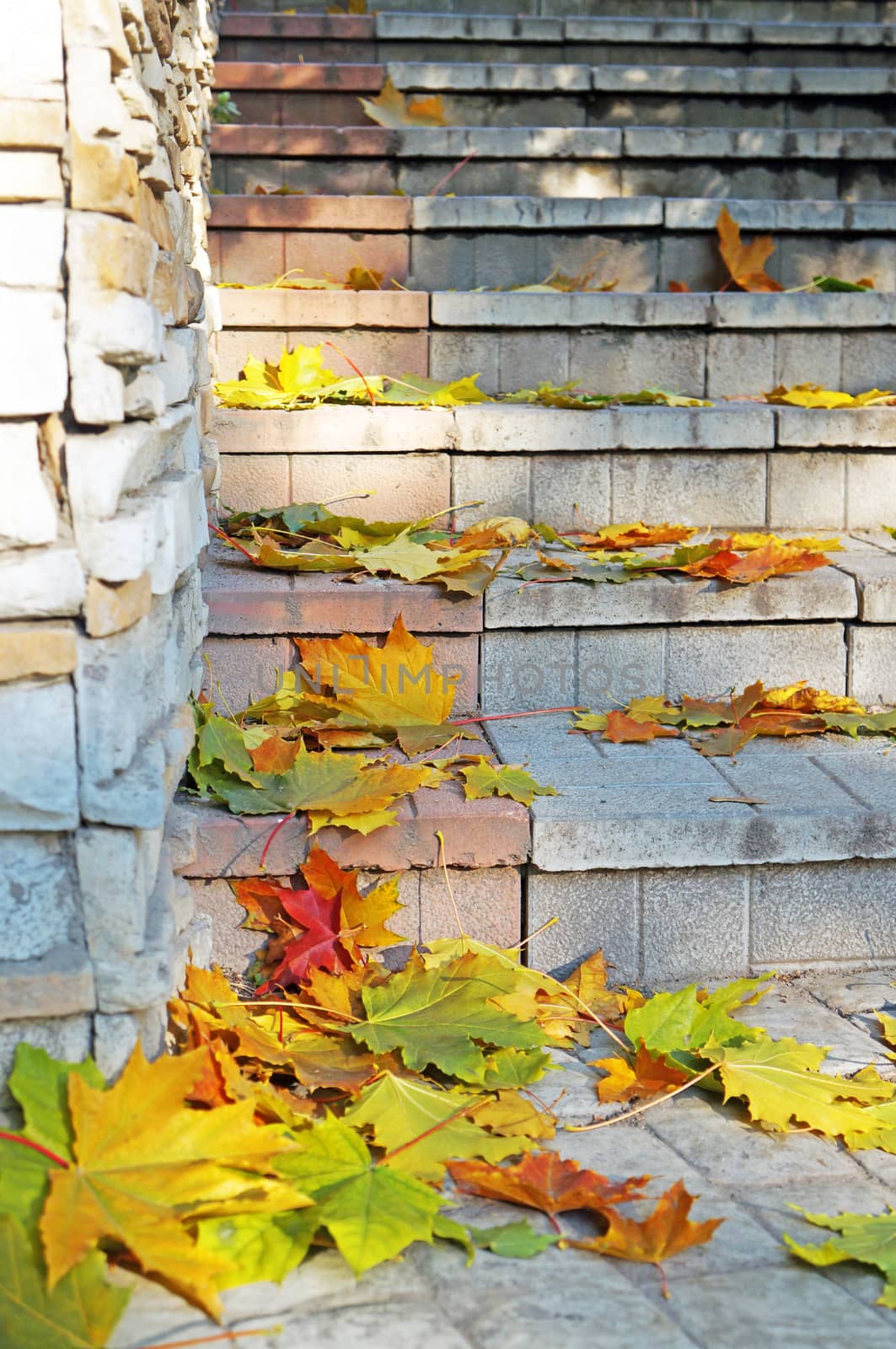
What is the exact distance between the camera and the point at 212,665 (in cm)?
269

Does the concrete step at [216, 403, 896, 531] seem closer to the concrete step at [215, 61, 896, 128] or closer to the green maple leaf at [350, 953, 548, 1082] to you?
the green maple leaf at [350, 953, 548, 1082]

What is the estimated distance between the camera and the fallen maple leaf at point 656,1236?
158 cm

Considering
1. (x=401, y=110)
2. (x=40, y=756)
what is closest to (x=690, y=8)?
(x=401, y=110)

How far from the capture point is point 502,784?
2.30 metres

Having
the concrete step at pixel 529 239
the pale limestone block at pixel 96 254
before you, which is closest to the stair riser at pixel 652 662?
the pale limestone block at pixel 96 254

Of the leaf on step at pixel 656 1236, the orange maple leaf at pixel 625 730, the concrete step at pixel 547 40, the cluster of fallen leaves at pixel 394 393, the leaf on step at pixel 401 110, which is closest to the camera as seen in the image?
the leaf on step at pixel 656 1236

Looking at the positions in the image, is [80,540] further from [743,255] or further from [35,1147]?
[743,255]

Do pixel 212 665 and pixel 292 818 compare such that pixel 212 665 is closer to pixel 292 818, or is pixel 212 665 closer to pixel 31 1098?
pixel 292 818

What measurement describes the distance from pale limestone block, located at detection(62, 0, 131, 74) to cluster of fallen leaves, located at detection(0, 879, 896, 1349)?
1182 mm

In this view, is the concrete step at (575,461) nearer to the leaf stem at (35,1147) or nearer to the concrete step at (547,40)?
the leaf stem at (35,1147)

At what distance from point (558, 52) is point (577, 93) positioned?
1.37 feet

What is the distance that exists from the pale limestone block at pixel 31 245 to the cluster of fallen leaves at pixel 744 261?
9.77ft

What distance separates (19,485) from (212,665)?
1.12 meters

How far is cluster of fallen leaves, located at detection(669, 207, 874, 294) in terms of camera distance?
4145 millimetres
